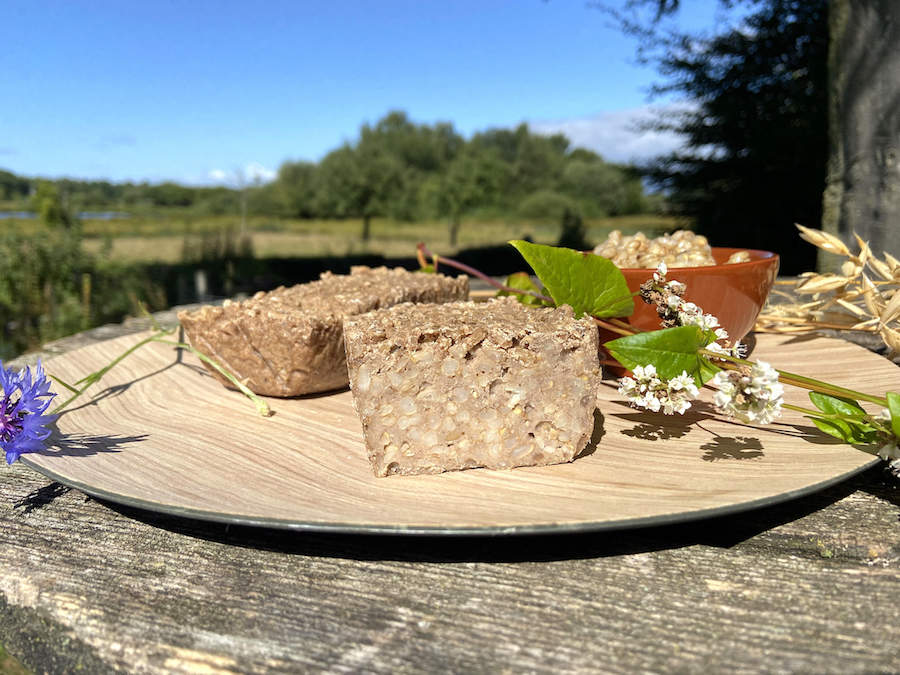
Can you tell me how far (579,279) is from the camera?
153 cm

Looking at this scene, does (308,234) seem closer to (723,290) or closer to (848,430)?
(723,290)

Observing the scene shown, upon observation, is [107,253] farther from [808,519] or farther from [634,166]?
[808,519]

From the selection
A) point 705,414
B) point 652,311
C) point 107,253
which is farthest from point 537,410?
point 107,253

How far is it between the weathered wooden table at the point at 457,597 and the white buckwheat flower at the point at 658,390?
228mm

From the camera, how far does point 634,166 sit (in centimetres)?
914

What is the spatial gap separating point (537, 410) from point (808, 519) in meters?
0.53

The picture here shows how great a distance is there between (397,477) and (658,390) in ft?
1.79

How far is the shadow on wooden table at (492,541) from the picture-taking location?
1039mm

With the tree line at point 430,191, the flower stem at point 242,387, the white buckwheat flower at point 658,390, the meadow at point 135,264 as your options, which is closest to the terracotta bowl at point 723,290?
the white buckwheat flower at point 658,390

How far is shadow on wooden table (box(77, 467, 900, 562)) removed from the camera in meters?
1.04

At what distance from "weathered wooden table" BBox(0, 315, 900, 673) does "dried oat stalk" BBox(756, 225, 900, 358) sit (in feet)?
2.55

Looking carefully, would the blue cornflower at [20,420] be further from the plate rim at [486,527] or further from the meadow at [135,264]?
the meadow at [135,264]

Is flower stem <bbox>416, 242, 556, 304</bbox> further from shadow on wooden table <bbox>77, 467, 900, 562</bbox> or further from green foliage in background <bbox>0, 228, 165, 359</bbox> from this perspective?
green foliage in background <bbox>0, 228, 165, 359</bbox>

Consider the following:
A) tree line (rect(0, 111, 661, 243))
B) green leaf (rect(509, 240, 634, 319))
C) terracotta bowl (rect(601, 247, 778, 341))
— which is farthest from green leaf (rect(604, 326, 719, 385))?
tree line (rect(0, 111, 661, 243))
